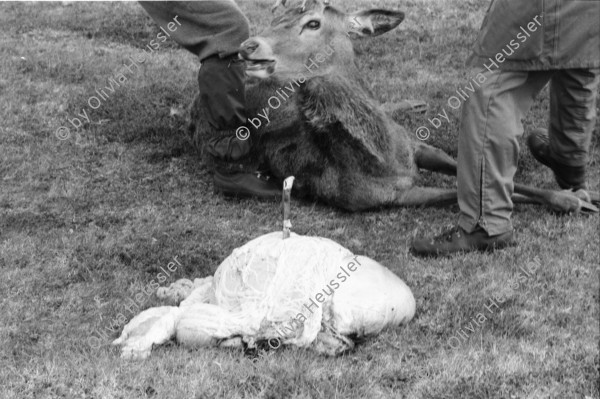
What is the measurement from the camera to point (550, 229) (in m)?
5.84

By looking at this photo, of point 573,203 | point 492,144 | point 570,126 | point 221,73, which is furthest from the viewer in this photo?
point 221,73

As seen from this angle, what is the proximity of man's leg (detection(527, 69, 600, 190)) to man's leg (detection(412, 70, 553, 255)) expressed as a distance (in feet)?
2.41

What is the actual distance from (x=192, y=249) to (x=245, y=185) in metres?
1.18

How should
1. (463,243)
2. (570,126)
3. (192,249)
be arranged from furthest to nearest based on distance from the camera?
(570,126), (192,249), (463,243)

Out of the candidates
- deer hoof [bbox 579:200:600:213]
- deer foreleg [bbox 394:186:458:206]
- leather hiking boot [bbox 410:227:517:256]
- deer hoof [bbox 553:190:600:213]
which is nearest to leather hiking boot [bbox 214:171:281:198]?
deer foreleg [bbox 394:186:458:206]

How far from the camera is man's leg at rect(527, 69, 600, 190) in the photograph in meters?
6.06

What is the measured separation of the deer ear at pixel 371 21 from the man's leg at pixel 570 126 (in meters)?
1.44

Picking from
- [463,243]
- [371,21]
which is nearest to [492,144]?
[463,243]

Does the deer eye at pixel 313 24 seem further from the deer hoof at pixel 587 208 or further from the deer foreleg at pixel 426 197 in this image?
the deer hoof at pixel 587 208

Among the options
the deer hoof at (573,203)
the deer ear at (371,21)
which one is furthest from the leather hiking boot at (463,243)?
the deer ear at (371,21)

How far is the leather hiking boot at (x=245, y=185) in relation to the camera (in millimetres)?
6910

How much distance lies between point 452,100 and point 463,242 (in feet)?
10.5

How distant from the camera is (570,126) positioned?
6227 millimetres

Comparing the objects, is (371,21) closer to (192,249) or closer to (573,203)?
(573,203)
